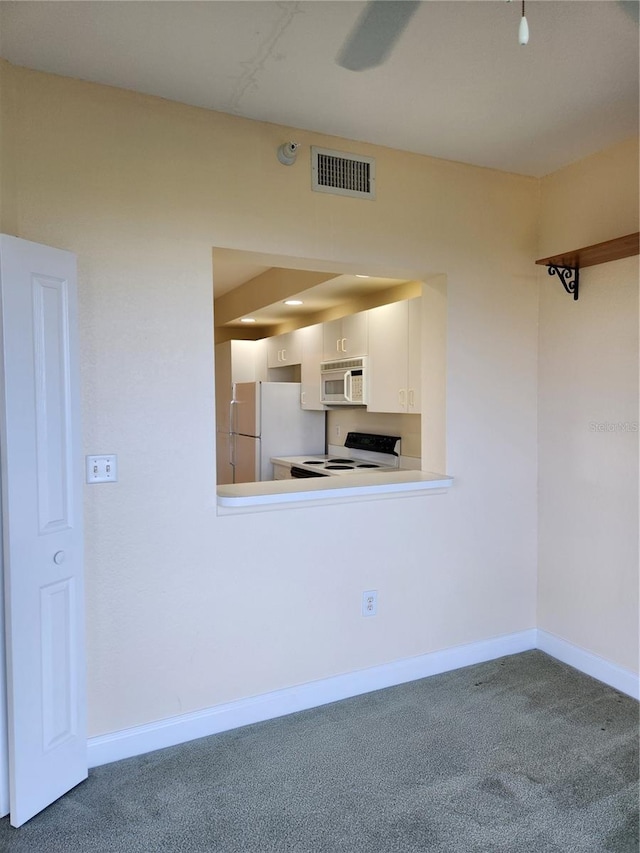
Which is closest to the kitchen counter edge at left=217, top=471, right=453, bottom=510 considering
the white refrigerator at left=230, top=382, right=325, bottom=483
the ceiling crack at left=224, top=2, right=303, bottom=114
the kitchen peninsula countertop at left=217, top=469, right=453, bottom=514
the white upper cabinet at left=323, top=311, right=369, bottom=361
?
the kitchen peninsula countertop at left=217, top=469, right=453, bottom=514

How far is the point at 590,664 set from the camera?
2.80 m

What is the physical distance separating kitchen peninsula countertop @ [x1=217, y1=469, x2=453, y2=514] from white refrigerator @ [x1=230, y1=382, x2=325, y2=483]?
82.9 inches

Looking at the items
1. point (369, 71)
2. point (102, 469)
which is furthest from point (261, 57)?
point (102, 469)

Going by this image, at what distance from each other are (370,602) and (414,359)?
149 cm

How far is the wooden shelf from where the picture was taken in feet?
7.83

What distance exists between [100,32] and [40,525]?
162 cm

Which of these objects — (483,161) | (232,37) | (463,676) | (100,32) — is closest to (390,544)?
(463,676)

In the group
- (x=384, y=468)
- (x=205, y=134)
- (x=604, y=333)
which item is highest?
(x=205, y=134)

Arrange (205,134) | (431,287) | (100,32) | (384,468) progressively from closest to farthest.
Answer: (100,32)
(205,134)
(431,287)
(384,468)

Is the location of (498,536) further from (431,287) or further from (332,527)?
(431,287)

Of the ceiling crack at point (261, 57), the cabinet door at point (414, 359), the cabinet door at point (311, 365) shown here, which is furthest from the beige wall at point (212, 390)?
the cabinet door at point (311, 365)

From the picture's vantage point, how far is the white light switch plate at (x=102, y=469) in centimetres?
209

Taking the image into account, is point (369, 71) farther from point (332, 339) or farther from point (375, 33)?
point (332, 339)

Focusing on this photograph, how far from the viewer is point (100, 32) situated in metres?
1.74
